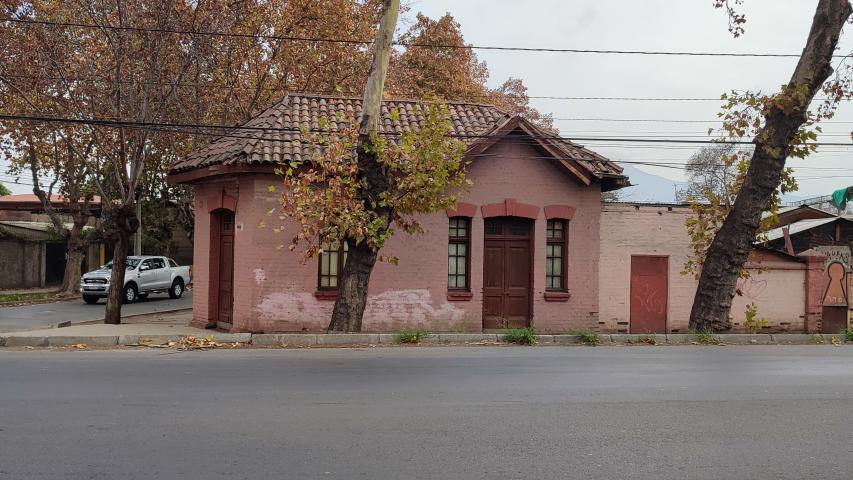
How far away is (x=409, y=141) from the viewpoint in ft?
45.2

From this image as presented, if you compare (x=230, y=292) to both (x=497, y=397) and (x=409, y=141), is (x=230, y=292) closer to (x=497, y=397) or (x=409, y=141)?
(x=409, y=141)

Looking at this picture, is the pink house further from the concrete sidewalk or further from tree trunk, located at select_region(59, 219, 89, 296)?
tree trunk, located at select_region(59, 219, 89, 296)

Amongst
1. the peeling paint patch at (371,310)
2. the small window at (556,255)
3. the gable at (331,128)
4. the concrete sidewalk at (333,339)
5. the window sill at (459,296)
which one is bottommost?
the concrete sidewalk at (333,339)

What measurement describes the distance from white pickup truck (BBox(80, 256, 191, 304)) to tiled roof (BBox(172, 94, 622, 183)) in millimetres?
11349

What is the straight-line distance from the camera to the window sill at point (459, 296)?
703 inches

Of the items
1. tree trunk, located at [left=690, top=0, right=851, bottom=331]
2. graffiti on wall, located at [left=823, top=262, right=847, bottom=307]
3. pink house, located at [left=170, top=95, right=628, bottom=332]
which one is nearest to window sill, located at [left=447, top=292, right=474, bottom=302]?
pink house, located at [left=170, top=95, right=628, bottom=332]

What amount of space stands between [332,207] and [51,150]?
19.3 metres

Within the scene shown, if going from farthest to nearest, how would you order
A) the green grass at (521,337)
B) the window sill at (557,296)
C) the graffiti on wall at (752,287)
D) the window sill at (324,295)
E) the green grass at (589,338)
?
the graffiti on wall at (752,287)
the window sill at (557,296)
the window sill at (324,295)
the green grass at (589,338)
the green grass at (521,337)

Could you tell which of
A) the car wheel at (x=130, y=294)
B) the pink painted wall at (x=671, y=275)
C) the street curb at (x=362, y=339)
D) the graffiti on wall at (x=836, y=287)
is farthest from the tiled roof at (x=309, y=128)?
the car wheel at (x=130, y=294)

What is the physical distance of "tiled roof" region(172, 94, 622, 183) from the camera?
54.0 ft

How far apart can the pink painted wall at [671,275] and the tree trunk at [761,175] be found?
2691mm

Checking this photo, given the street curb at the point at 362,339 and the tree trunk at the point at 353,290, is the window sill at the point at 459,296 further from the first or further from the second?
the tree trunk at the point at 353,290

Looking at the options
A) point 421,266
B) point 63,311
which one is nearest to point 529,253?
point 421,266

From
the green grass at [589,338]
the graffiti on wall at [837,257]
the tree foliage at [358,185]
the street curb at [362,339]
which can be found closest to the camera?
the street curb at [362,339]
